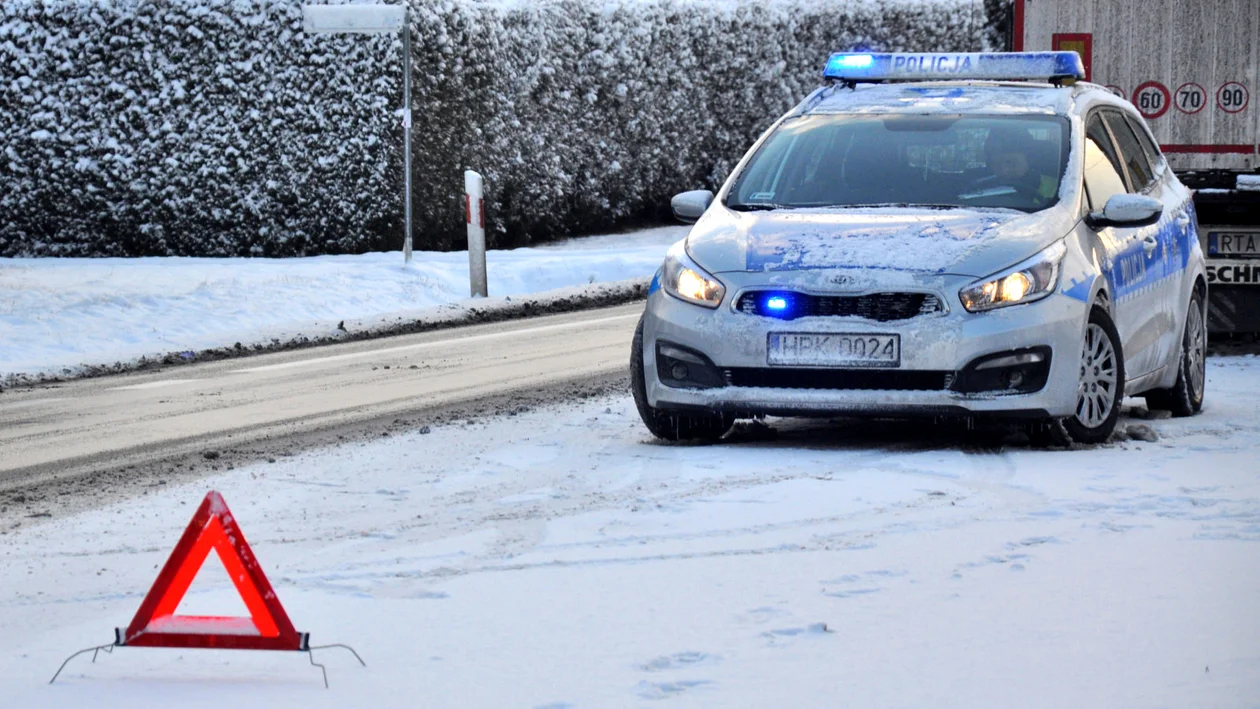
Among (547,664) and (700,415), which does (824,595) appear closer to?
(547,664)

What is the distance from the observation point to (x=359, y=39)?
2131 centimetres

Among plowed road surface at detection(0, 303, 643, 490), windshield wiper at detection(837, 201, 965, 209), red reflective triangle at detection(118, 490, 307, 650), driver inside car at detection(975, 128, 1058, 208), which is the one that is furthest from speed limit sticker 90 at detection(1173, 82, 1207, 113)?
red reflective triangle at detection(118, 490, 307, 650)

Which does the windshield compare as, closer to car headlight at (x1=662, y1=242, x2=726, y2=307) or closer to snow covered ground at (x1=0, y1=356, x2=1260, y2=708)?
car headlight at (x1=662, y1=242, x2=726, y2=307)

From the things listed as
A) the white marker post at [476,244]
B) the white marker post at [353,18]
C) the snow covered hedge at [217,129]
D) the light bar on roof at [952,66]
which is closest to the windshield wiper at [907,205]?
the light bar on roof at [952,66]

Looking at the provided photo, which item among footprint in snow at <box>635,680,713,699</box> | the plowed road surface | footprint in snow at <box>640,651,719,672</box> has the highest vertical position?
footprint in snow at <box>635,680,713,699</box>

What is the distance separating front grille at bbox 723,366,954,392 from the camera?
8.12m

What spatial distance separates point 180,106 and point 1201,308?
13123 millimetres

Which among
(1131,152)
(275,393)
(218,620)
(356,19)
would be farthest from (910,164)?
(356,19)

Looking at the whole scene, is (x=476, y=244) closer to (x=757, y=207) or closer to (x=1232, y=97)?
(x=1232, y=97)

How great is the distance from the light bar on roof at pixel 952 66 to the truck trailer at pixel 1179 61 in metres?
3.95

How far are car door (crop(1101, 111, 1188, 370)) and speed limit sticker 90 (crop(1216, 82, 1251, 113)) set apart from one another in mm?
3845

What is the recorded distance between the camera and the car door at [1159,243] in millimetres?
9445

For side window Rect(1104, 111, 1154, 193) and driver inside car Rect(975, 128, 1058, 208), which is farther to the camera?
side window Rect(1104, 111, 1154, 193)

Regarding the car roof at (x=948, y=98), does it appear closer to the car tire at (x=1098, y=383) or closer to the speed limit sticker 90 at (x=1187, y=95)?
the car tire at (x=1098, y=383)
